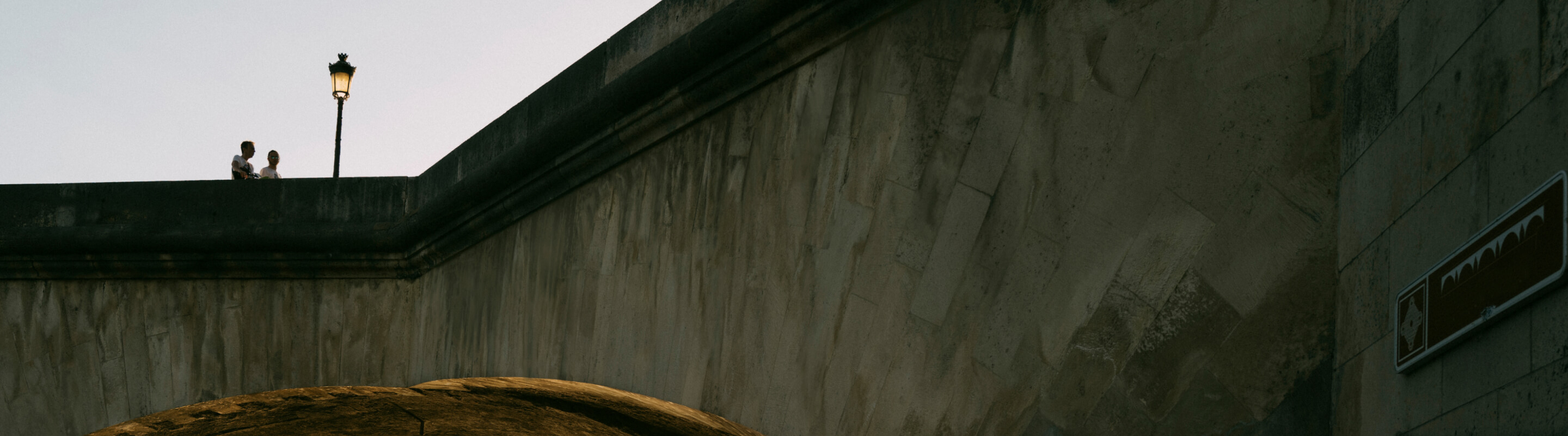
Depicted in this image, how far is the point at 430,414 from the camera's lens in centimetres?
680

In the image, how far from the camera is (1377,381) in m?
1.92

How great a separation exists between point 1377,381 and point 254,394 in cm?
557

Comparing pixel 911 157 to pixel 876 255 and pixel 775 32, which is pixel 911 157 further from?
pixel 775 32

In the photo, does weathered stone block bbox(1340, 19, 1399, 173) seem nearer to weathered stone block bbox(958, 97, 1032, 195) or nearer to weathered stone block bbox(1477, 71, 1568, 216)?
weathered stone block bbox(1477, 71, 1568, 216)

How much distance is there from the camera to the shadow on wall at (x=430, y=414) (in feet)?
18.1

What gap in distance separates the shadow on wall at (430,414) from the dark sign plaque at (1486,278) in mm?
3398

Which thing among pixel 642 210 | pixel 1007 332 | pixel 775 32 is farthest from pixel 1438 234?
pixel 642 210

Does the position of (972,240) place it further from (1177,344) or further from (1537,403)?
(1537,403)

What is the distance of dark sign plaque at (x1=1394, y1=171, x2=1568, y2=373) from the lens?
56.4 inches

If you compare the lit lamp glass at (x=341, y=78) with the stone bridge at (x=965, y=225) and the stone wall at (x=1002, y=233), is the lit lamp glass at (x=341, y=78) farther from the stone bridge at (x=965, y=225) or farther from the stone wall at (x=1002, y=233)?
the stone wall at (x=1002, y=233)

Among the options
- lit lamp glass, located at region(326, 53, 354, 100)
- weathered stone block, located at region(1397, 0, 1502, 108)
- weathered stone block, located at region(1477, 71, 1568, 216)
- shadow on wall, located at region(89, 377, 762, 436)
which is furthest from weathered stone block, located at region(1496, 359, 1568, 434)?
lit lamp glass, located at region(326, 53, 354, 100)

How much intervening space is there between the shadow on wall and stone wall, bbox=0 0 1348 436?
1.23ft

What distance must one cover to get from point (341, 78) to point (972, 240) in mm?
8803

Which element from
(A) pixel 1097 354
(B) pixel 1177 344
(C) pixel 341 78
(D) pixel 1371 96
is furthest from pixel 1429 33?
(C) pixel 341 78
